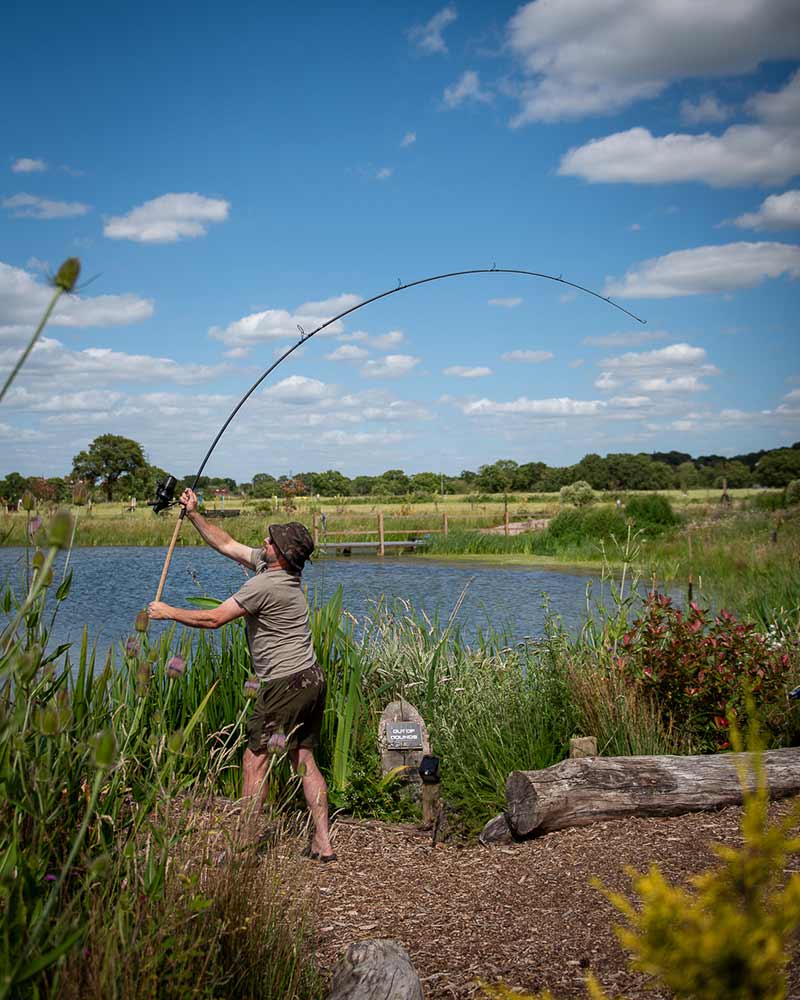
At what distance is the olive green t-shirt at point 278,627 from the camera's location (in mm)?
4777

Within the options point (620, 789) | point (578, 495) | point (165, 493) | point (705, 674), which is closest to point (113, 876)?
point (165, 493)

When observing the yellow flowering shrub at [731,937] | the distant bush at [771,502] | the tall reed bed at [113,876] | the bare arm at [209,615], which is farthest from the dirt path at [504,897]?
the distant bush at [771,502]

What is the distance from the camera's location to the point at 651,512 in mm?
29234

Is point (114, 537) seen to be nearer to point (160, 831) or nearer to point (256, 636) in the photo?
point (256, 636)

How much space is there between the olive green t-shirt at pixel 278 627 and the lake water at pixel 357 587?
223 inches

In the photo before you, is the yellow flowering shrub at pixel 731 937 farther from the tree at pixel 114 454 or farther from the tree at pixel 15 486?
the tree at pixel 114 454

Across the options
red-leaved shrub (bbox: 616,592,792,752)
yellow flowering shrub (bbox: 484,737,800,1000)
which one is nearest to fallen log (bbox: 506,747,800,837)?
red-leaved shrub (bbox: 616,592,792,752)

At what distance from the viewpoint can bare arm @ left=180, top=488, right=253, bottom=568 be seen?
188 inches

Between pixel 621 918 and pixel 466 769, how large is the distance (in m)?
2.04

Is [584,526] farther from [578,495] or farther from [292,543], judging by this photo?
[292,543]

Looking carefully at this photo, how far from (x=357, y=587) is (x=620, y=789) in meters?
16.0

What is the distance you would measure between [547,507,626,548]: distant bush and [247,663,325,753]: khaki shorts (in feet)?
77.8

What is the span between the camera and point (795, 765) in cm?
495

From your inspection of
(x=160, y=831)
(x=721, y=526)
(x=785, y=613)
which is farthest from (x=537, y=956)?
(x=721, y=526)
